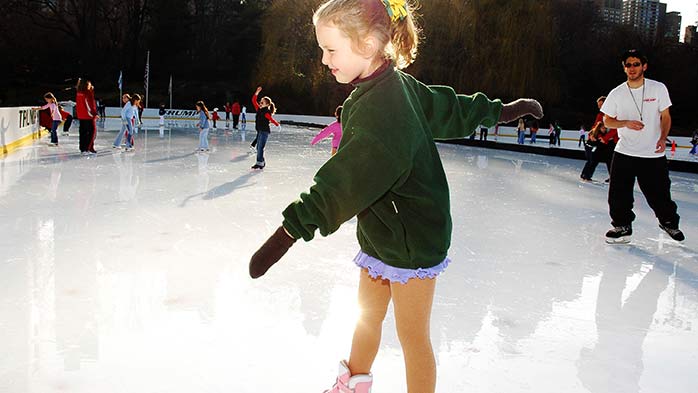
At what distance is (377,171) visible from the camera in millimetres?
1241

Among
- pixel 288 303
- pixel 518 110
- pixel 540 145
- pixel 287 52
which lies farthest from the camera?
pixel 287 52

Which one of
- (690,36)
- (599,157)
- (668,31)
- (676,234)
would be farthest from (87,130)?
(690,36)

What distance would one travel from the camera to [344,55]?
1349mm

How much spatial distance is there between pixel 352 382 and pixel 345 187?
23.7 inches

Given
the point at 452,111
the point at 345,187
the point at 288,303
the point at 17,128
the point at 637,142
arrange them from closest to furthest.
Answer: the point at 345,187 < the point at 452,111 < the point at 288,303 < the point at 637,142 < the point at 17,128

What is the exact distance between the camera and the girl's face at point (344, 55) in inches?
52.5

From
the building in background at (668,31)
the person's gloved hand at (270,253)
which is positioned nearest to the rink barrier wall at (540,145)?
the person's gloved hand at (270,253)

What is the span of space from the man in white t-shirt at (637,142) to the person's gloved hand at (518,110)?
7.50ft

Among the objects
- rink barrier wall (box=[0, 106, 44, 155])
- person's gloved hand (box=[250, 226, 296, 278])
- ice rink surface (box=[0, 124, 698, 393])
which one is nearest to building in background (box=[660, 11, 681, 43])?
rink barrier wall (box=[0, 106, 44, 155])

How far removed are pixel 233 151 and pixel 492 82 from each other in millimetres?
14555

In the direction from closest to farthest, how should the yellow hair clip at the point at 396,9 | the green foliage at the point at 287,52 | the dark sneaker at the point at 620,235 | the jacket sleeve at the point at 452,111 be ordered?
1. the yellow hair clip at the point at 396,9
2. the jacket sleeve at the point at 452,111
3. the dark sneaker at the point at 620,235
4. the green foliage at the point at 287,52

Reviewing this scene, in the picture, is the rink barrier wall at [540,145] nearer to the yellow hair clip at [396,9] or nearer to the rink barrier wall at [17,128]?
the rink barrier wall at [17,128]

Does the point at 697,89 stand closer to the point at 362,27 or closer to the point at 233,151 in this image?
the point at 233,151

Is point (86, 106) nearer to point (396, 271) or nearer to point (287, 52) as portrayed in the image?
point (396, 271)
